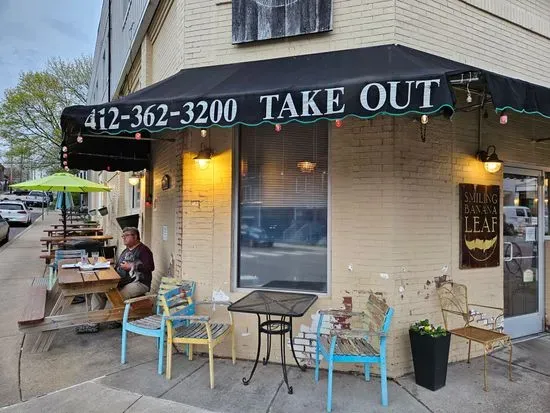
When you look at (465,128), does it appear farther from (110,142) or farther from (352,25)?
(110,142)

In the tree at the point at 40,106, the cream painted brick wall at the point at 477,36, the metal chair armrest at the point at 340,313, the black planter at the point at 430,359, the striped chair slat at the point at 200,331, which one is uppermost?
the tree at the point at 40,106

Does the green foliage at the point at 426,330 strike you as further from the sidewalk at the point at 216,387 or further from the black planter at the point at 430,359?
the sidewalk at the point at 216,387

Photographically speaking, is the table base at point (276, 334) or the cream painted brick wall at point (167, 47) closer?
the table base at point (276, 334)

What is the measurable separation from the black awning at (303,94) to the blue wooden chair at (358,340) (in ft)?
6.42

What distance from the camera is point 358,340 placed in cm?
425

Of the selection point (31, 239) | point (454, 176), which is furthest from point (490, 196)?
point (31, 239)

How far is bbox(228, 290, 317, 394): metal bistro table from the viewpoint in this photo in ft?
12.7

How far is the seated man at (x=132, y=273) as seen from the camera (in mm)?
5953

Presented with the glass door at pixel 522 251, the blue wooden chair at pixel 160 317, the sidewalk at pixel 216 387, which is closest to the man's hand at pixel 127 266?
the blue wooden chair at pixel 160 317

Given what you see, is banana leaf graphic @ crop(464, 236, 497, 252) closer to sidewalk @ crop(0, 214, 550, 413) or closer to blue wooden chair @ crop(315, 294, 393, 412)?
sidewalk @ crop(0, 214, 550, 413)

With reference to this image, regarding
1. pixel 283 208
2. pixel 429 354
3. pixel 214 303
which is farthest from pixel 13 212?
pixel 429 354

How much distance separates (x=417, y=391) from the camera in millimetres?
4121

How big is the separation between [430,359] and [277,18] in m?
4.16

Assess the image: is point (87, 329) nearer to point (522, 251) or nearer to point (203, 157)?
point (203, 157)
